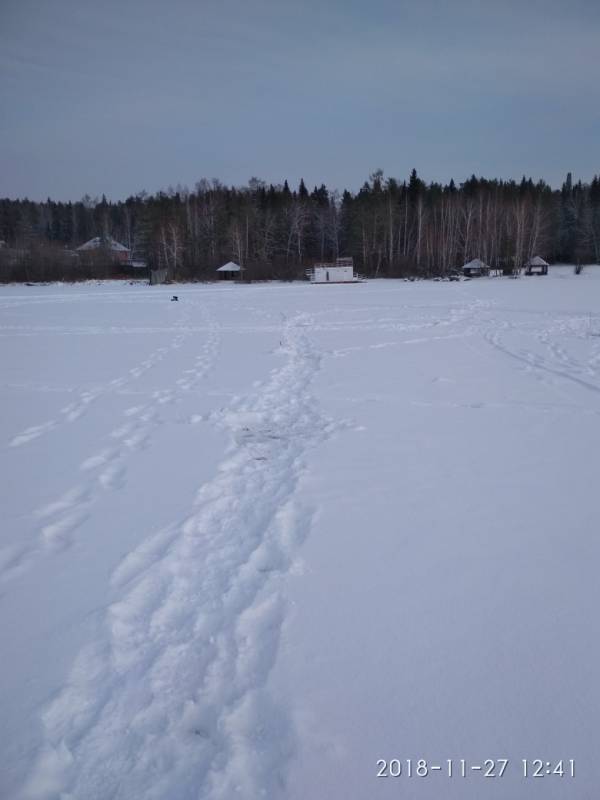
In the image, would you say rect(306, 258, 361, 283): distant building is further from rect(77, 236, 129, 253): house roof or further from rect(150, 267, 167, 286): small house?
rect(77, 236, 129, 253): house roof

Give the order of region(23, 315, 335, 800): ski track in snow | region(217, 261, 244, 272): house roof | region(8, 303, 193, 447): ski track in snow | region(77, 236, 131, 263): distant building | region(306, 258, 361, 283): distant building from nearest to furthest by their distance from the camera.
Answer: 1. region(23, 315, 335, 800): ski track in snow
2. region(8, 303, 193, 447): ski track in snow
3. region(306, 258, 361, 283): distant building
4. region(217, 261, 244, 272): house roof
5. region(77, 236, 131, 263): distant building

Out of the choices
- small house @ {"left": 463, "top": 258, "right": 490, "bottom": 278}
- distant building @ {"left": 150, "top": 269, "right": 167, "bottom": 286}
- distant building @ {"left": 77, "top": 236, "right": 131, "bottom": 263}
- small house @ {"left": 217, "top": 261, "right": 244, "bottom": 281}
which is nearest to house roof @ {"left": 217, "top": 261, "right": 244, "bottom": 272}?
small house @ {"left": 217, "top": 261, "right": 244, "bottom": 281}

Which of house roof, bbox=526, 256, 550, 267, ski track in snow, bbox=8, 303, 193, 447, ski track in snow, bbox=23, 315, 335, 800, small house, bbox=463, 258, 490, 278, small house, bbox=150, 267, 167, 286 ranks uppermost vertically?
house roof, bbox=526, 256, 550, 267

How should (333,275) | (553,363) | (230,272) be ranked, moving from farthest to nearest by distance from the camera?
1. (230,272)
2. (333,275)
3. (553,363)

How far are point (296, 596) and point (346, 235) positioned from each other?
69.0 metres

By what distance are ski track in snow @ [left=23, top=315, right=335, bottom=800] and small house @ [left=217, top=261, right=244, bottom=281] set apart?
186 ft

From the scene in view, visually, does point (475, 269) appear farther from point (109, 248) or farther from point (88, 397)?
point (88, 397)

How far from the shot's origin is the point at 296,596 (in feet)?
10.3

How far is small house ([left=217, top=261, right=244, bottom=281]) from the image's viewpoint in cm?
5881

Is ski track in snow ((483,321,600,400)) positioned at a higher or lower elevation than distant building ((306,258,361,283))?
lower

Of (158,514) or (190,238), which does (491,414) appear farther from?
(190,238)

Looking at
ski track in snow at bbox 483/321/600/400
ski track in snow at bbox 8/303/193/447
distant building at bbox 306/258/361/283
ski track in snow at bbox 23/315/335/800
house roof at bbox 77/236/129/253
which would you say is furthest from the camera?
house roof at bbox 77/236/129/253

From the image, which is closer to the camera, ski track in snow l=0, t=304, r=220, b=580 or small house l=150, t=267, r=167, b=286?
ski track in snow l=0, t=304, r=220, b=580

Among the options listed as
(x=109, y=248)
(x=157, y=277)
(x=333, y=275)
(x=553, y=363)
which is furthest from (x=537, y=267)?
(x=553, y=363)
